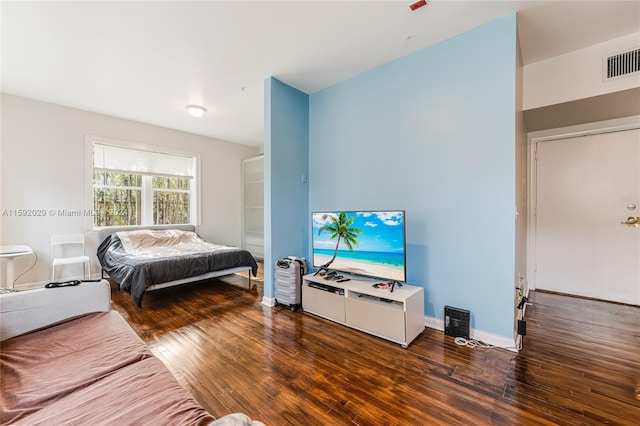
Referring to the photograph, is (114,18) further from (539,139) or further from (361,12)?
(539,139)

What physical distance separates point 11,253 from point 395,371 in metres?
4.57

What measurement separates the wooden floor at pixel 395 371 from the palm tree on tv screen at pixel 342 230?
2.82 ft

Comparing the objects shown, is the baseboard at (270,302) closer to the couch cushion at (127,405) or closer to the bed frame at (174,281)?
the bed frame at (174,281)

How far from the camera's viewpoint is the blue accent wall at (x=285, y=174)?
3.28 meters

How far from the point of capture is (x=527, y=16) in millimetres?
2275

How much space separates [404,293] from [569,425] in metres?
1.21

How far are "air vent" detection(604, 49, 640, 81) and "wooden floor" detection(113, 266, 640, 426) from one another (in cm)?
247

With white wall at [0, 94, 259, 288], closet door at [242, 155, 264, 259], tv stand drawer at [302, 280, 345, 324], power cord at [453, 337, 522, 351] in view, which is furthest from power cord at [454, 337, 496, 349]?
white wall at [0, 94, 259, 288]

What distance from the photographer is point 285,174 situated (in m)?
3.42

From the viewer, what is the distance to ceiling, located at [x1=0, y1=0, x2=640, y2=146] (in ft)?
7.11

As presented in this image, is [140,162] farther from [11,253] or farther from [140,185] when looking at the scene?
[11,253]

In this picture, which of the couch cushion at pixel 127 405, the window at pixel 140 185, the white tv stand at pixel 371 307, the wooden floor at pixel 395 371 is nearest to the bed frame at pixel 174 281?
the window at pixel 140 185

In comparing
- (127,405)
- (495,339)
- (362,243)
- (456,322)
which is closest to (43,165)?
(127,405)

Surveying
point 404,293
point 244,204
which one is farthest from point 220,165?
point 404,293
